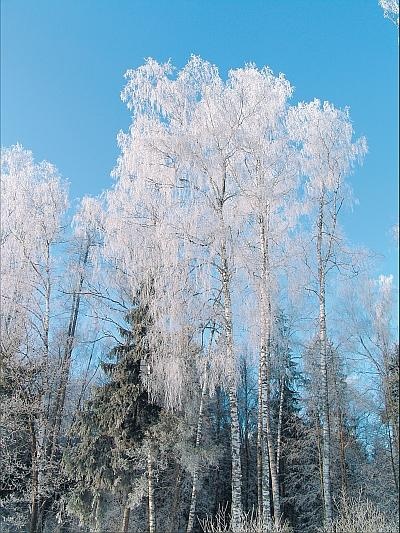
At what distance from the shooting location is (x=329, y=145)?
12703mm

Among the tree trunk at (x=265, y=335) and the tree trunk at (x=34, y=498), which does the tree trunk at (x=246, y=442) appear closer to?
the tree trunk at (x=265, y=335)

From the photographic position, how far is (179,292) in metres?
10.4

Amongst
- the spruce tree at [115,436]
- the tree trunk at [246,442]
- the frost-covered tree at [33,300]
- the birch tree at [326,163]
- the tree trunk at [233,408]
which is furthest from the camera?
the tree trunk at [246,442]

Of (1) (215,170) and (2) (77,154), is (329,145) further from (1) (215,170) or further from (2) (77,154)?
(2) (77,154)

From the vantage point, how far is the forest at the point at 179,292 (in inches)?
417

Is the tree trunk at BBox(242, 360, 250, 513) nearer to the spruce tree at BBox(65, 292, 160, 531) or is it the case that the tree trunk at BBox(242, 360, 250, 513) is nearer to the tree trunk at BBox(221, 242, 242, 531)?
the spruce tree at BBox(65, 292, 160, 531)

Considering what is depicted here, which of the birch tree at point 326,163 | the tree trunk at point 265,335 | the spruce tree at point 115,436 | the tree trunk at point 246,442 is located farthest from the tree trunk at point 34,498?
the tree trunk at point 246,442

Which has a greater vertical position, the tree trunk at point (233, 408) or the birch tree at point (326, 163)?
the birch tree at point (326, 163)

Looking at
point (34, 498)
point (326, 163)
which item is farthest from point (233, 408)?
point (326, 163)

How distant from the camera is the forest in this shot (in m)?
10.6

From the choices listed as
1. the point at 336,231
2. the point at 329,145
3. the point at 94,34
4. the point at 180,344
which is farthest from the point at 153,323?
the point at 94,34

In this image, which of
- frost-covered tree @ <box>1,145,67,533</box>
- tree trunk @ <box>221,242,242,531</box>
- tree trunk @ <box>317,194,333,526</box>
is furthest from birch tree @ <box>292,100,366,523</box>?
frost-covered tree @ <box>1,145,67,533</box>

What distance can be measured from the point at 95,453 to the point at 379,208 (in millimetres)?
8521

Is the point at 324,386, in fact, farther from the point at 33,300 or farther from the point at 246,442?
the point at 246,442
